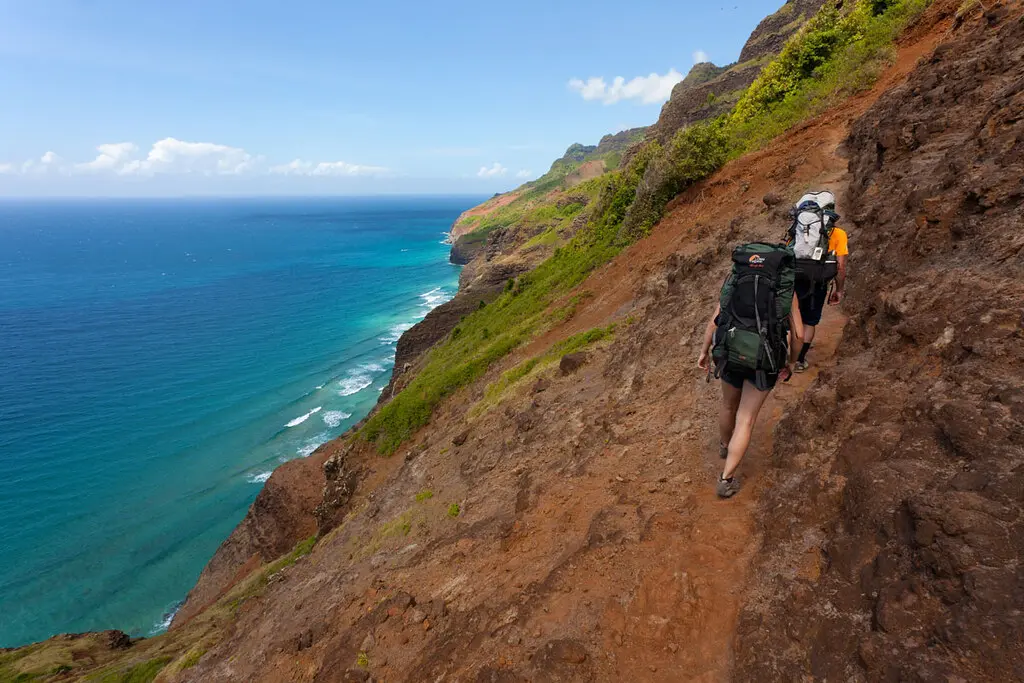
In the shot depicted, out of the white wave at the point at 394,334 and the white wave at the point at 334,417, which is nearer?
the white wave at the point at 334,417

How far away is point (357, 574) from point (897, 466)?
29.6 ft

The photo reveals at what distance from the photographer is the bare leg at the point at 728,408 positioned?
5.13 m

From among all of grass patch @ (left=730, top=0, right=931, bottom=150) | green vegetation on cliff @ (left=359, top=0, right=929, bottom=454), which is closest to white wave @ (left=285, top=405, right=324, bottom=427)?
green vegetation on cliff @ (left=359, top=0, right=929, bottom=454)

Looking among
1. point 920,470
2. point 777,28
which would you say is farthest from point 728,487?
point 777,28

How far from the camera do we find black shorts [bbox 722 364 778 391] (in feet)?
15.4

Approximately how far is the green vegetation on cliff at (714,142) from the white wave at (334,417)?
1587cm

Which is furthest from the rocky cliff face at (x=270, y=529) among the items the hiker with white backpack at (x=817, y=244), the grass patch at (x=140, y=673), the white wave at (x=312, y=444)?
the hiker with white backpack at (x=817, y=244)

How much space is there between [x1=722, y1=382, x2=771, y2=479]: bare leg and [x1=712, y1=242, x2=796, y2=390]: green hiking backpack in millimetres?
184

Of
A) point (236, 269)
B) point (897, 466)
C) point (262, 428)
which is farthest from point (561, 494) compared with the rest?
point (236, 269)

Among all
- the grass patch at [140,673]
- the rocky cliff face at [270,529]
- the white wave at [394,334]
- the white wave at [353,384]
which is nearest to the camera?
the grass patch at [140,673]

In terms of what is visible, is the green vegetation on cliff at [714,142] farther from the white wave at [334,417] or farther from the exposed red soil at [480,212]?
the exposed red soil at [480,212]

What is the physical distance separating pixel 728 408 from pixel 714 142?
1921cm

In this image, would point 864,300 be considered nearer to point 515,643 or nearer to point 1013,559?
point 1013,559

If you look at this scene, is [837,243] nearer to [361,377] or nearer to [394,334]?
[361,377]
